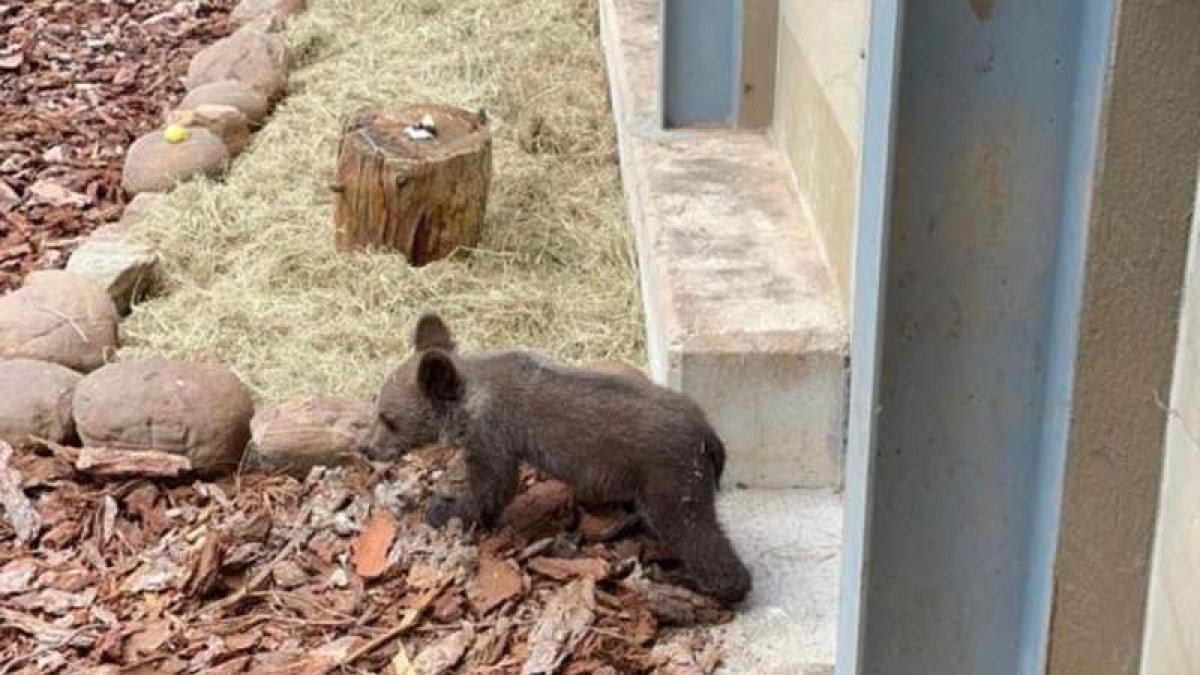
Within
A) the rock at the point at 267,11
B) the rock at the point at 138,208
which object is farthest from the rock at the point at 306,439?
the rock at the point at 267,11

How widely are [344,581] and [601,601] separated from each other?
571 millimetres

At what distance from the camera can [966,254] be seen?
7.77 ft

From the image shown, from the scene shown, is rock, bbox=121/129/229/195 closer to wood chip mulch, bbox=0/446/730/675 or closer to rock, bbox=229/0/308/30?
rock, bbox=229/0/308/30

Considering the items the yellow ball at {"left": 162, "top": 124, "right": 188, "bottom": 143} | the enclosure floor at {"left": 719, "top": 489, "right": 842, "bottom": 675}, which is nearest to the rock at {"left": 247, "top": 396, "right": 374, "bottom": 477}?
the enclosure floor at {"left": 719, "top": 489, "right": 842, "bottom": 675}

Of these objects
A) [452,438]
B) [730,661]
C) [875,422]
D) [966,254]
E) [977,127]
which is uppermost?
[977,127]

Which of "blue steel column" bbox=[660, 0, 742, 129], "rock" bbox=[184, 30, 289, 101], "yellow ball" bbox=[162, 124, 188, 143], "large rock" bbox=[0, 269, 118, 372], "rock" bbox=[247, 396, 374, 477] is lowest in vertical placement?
"rock" bbox=[247, 396, 374, 477]

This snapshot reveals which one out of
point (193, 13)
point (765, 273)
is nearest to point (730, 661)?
point (765, 273)

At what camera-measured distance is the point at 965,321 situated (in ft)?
7.84

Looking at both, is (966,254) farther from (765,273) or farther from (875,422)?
(765,273)

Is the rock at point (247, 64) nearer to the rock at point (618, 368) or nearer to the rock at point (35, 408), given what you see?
the rock at point (35, 408)

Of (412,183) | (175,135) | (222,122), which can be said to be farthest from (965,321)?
(222,122)

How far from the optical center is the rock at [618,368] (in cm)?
408

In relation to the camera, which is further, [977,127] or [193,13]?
[193,13]

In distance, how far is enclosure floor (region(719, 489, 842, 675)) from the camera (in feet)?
12.0
